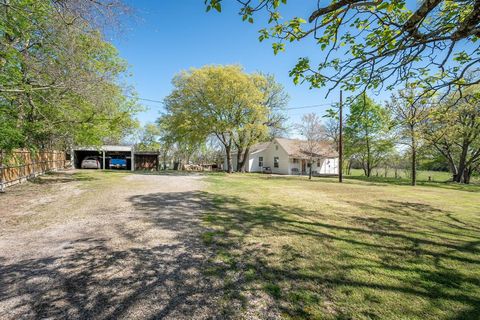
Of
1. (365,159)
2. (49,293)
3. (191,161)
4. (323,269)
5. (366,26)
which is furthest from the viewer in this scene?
(191,161)

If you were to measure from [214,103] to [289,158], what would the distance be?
13193 mm

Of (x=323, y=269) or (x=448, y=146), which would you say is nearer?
(x=323, y=269)

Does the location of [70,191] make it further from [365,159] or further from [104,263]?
[365,159]

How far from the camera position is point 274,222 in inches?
222

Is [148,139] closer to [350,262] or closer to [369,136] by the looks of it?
[369,136]

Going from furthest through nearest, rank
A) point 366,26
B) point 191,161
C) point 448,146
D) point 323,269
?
point 191,161 → point 448,146 → point 366,26 → point 323,269

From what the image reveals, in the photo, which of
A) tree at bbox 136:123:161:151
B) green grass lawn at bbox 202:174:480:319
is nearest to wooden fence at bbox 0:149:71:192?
green grass lawn at bbox 202:174:480:319

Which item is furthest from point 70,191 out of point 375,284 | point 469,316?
point 469,316

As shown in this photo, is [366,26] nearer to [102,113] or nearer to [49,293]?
[49,293]

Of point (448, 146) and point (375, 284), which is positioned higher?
point (448, 146)

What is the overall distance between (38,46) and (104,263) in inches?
375

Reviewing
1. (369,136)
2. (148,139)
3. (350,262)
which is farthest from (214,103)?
(148,139)

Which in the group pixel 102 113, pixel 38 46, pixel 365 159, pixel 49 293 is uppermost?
pixel 38 46

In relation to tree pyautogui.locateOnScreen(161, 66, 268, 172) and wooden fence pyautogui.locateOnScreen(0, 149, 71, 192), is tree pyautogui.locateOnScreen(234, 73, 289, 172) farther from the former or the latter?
wooden fence pyautogui.locateOnScreen(0, 149, 71, 192)
